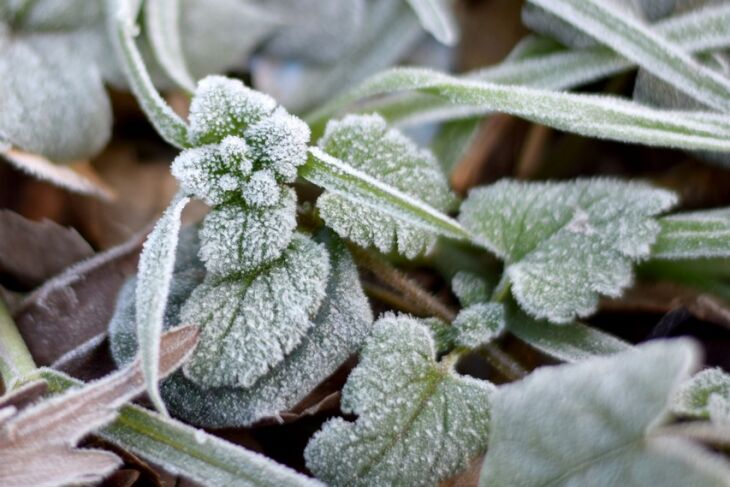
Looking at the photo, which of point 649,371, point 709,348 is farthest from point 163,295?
point 709,348

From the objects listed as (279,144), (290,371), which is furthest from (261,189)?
(290,371)

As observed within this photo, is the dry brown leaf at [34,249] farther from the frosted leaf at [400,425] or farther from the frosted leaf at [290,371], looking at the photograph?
the frosted leaf at [400,425]

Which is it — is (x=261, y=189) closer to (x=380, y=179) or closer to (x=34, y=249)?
(x=380, y=179)

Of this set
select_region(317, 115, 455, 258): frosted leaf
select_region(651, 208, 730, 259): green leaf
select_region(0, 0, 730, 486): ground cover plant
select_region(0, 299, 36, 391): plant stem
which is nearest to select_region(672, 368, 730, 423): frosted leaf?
select_region(0, 0, 730, 486): ground cover plant

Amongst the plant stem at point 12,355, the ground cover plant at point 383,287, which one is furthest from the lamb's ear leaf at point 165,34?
the plant stem at point 12,355

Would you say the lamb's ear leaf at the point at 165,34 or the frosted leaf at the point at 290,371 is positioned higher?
the lamb's ear leaf at the point at 165,34

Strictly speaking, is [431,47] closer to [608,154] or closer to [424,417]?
[608,154]
